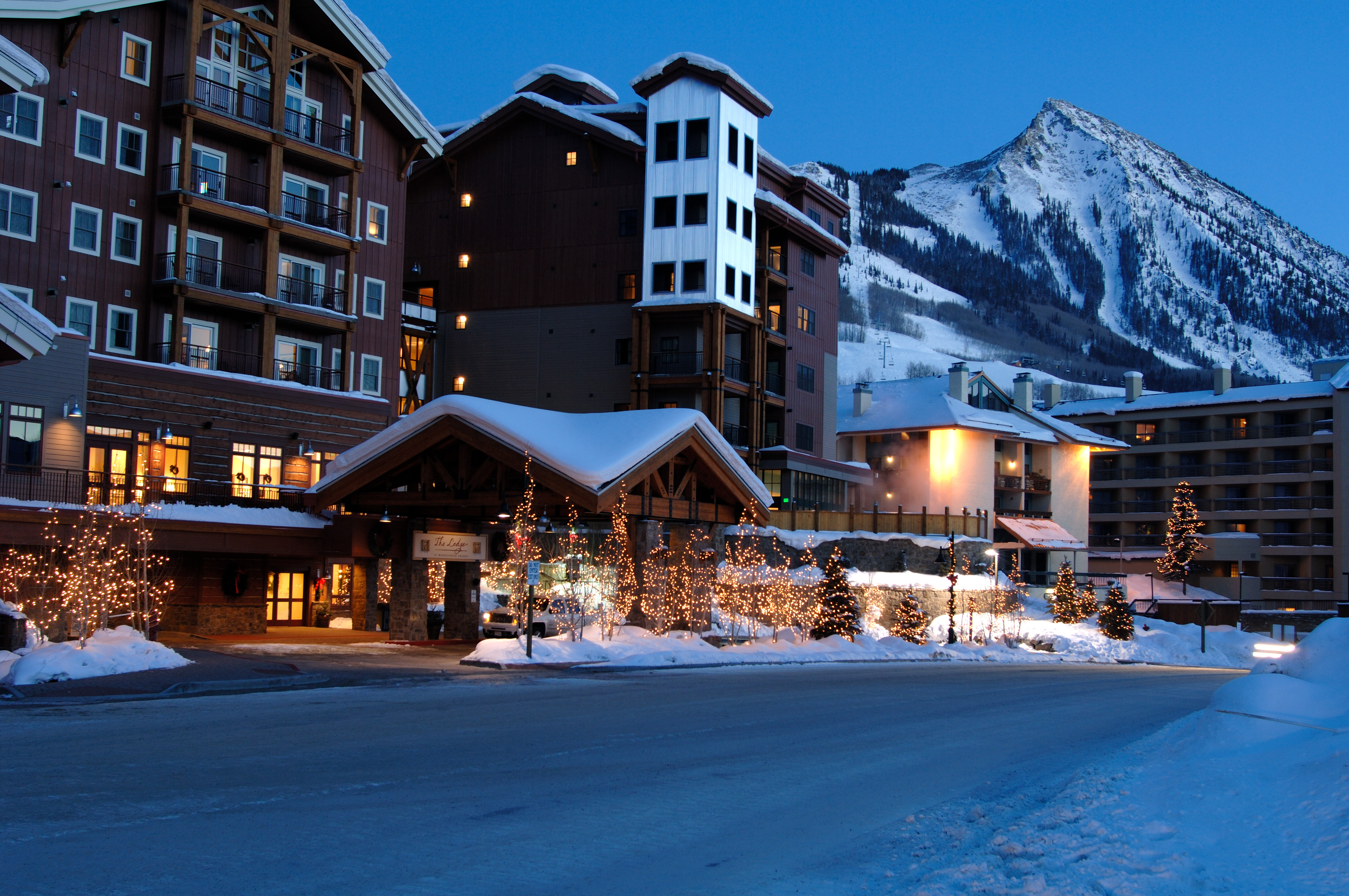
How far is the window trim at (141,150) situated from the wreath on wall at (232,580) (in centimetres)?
1378

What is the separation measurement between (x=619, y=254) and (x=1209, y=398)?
184ft

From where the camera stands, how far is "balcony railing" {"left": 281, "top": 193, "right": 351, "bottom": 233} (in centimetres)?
4531

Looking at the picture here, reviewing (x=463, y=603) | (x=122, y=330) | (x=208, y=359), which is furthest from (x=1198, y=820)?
(x=208, y=359)

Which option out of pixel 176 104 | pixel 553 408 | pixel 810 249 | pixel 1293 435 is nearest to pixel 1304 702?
pixel 176 104

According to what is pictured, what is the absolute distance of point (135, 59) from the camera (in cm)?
4094

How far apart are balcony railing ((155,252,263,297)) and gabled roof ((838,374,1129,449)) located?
42697 millimetres

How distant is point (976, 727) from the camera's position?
1850cm

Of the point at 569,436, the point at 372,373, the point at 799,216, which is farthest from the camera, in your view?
the point at 799,216

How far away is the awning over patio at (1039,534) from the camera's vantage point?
74.2 meters

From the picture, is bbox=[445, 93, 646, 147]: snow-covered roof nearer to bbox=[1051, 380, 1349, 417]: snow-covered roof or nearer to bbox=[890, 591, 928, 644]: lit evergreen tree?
bbox=[890, 591, 928, 644]: lit evergreen tree

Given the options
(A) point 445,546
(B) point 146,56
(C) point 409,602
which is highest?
(B) point 146,56

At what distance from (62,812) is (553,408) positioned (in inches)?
2004

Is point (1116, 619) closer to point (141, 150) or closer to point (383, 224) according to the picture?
point (383, 224)

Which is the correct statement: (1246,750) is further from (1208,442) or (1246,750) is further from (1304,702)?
(1208,442)
